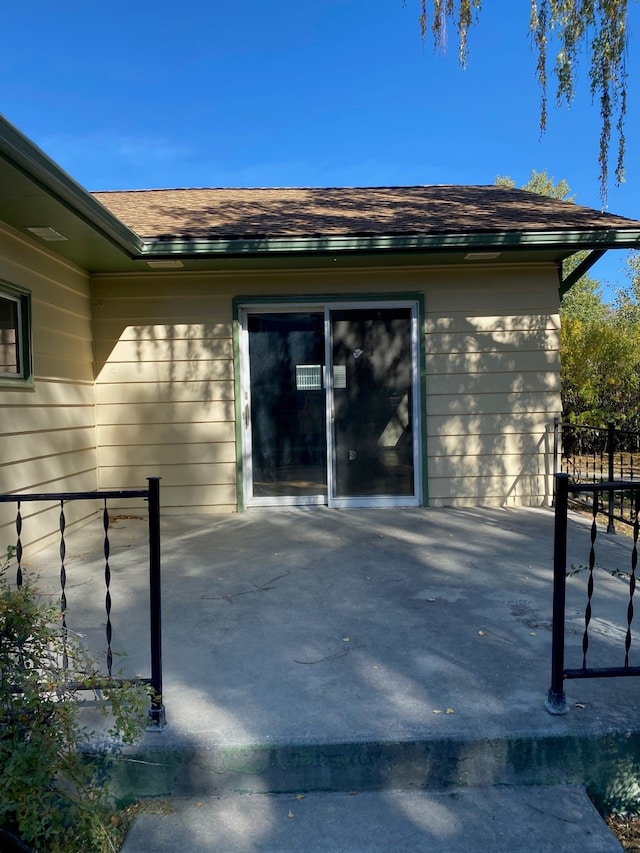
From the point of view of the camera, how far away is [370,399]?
235 inches

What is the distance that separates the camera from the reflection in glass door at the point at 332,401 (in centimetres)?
595

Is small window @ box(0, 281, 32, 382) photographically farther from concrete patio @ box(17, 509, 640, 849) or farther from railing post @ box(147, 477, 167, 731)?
railing post @ box(147, 477, 167, 731)

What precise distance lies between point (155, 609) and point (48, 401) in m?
3.43

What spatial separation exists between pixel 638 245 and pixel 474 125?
26.2 ft

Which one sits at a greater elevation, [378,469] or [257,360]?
[257,360]

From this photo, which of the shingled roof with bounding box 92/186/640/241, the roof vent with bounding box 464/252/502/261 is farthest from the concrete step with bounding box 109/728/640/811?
the roof vent with bounding box 464/252/502/261

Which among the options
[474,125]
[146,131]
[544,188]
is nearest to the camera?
[474,125]

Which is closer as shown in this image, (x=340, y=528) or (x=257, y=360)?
(x=340, y=528)

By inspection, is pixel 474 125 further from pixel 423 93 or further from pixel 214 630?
pixel 214 630

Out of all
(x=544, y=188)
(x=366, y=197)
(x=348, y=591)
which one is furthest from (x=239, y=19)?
(x=544, y=188)

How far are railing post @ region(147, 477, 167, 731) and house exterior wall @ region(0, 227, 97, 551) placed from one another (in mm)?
2642

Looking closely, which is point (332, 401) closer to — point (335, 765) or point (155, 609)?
point (155, 609)

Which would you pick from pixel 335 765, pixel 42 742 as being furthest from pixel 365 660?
pixel 42 742

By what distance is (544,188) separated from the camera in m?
21.3
